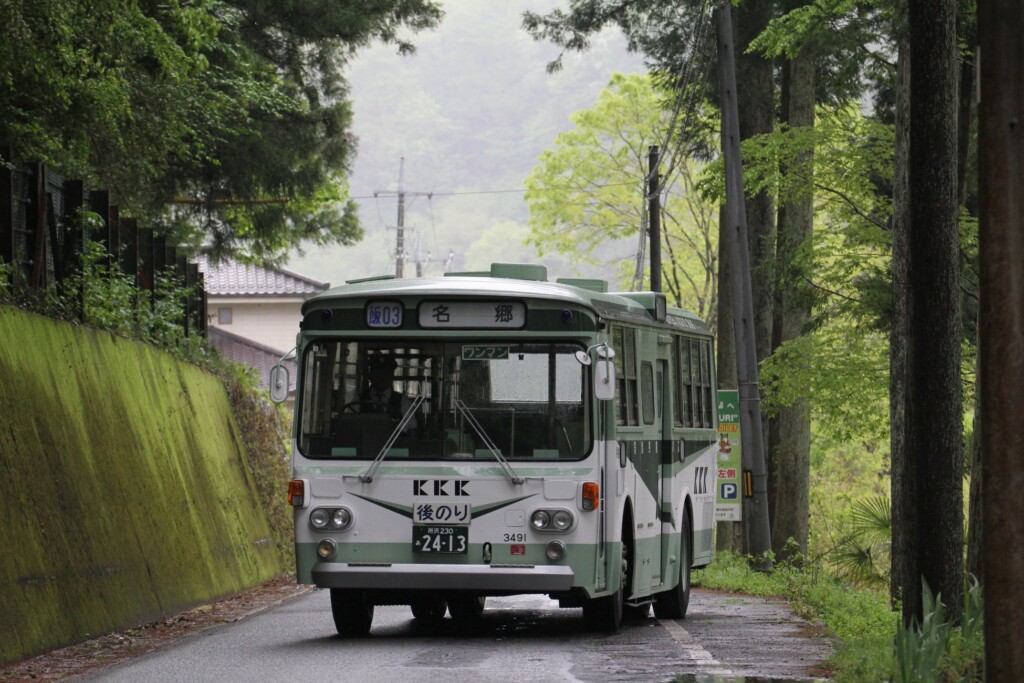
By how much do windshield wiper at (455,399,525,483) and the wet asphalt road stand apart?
1.40m

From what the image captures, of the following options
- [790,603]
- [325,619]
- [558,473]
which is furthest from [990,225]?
[790,603]

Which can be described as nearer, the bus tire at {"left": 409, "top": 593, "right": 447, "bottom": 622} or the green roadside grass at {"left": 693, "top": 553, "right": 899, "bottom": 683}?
the green roadside grass at {"left": 693, "top": 553, "right": 899, "bottom": 683}

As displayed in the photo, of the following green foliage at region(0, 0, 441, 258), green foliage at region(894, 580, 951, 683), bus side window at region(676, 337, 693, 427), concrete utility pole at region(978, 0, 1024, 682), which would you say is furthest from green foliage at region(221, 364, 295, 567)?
concrete utility pole at region(978, 0, 1024, 682)

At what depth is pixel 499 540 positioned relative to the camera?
13.8 m

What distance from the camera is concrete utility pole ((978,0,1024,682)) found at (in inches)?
300

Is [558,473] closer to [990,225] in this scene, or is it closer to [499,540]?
[499,540]

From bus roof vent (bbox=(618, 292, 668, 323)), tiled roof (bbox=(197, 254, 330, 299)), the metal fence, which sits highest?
tiled roof (bbox=(197, 254, 330, 299))

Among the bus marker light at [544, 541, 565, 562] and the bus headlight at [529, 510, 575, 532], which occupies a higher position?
→ the bus headlight at [529, 510, 575, 532]

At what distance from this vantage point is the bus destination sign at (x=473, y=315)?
1414 cm

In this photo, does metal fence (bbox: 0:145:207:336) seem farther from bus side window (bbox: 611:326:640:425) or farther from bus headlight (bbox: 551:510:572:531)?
bus headlight (bbox: 551:510:572:531)

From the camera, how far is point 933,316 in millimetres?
11188

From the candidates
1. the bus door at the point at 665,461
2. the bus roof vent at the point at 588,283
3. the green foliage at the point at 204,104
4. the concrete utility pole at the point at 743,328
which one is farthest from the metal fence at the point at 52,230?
the concrete utility pole at the point at 743,328

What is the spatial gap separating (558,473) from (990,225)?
667 centimetres

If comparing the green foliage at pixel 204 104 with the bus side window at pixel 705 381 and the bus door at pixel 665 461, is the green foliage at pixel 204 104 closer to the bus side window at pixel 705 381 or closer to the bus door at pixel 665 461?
the bus door at pixel 665 461
